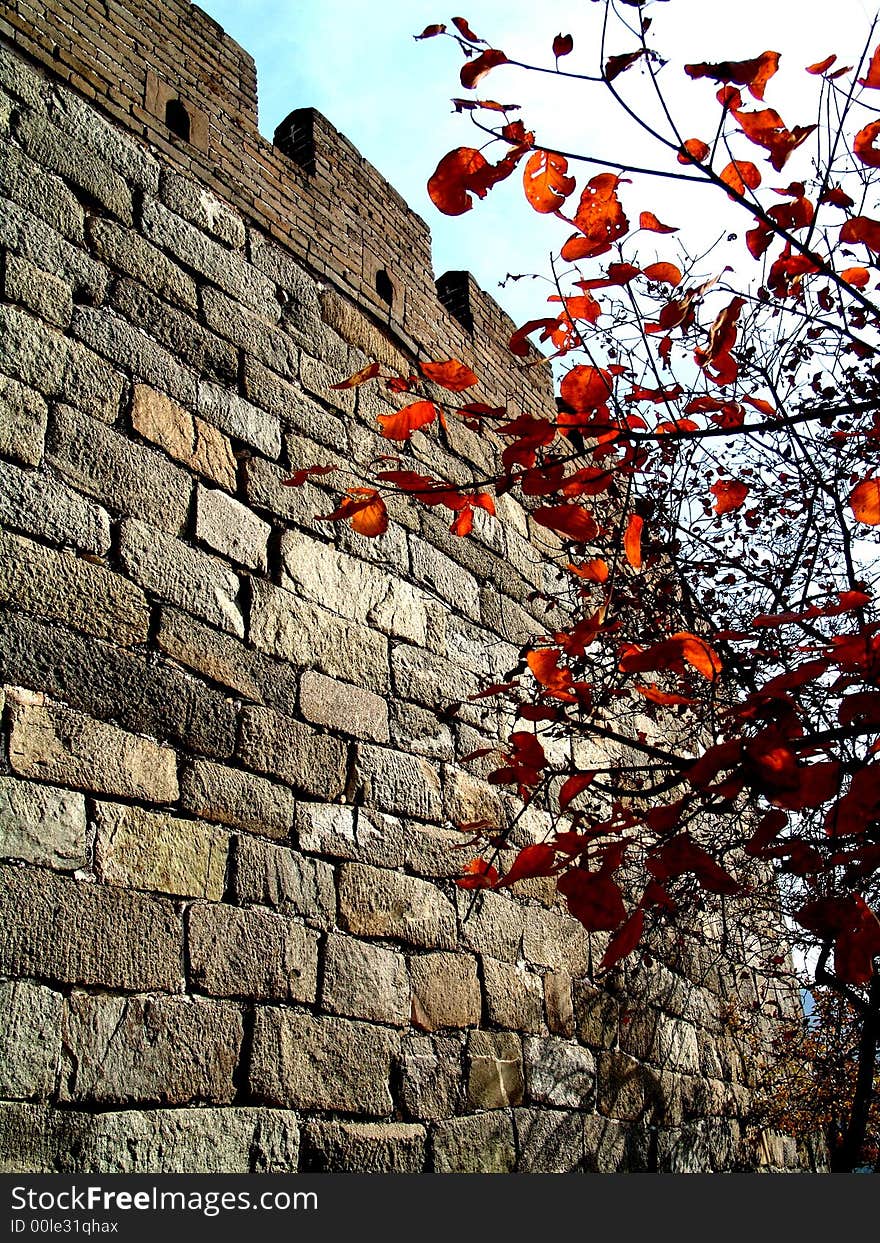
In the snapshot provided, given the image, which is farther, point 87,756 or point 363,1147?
point 363,1147

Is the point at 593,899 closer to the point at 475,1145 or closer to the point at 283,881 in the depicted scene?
the point at 283,881

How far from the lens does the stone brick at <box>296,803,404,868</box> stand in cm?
271

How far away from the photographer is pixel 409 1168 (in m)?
2.62

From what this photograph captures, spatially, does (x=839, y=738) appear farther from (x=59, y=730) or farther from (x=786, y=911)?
(x=786, y=911)

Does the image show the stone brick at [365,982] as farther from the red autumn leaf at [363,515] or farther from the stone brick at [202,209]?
the stone brick at [202,209]

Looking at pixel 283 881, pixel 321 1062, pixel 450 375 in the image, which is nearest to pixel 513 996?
pixel 321 1062

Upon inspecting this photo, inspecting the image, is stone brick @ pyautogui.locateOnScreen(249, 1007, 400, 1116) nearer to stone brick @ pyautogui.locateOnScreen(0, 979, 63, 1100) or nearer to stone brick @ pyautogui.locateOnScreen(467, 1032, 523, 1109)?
stone brick @ pyautogui.locateOnScreen(467, 1032, 523, 1109)

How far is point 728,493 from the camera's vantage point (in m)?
3.77

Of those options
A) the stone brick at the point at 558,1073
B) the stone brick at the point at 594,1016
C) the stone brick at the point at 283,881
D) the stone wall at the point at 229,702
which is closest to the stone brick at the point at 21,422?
the stone wall at the point at 229,702

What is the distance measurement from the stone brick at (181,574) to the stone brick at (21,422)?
272 millimetres

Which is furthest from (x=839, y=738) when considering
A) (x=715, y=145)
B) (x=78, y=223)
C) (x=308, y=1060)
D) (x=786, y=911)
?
(x=786, y=911)

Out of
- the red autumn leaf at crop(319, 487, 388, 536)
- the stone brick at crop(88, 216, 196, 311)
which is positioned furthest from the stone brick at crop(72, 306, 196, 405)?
the red autumn leaf at crop(319, 487, 388, 536)

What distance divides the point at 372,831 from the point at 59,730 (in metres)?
0.99

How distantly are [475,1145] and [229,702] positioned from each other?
1.38 metres
